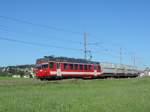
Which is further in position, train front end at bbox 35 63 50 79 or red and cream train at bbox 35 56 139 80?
red and cream train at bbox 35 56 139 80

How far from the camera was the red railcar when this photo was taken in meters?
45.0

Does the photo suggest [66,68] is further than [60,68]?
Yes

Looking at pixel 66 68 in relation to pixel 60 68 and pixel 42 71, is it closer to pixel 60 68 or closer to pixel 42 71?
pixel 60 68

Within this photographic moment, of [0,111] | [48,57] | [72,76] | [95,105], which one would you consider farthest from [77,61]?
[0,111]

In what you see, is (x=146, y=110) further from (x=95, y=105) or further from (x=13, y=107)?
(x=13, y=107)

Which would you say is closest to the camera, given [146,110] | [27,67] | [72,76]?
[146,110]

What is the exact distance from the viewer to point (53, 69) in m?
44.9

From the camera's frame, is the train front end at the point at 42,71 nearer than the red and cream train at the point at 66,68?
Yes

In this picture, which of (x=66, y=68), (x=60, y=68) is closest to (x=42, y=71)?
(x=60, y=68)

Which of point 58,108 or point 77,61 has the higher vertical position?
point 77,61

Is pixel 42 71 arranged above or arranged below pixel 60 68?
below

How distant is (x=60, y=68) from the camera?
1796 inches

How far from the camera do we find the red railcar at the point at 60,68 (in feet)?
148

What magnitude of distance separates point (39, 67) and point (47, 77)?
7.12ft
